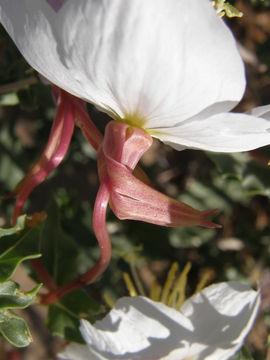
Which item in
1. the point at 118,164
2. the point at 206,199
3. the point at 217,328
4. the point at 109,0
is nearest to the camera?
the point at 109,0

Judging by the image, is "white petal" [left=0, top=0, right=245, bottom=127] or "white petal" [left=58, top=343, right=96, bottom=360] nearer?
"white petal" [left=0, top=0, right=245, bottom=127]

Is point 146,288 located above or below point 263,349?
above

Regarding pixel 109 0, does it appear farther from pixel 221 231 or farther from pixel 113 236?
pixel 221 231

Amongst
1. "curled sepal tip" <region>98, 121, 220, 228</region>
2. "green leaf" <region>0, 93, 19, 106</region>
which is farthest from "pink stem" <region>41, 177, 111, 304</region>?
"green leaf" <region>0, 93, 19, 106</region>

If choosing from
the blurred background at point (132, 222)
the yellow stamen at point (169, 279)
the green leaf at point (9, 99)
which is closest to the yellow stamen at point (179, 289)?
the yellow stamen at point (169, 279)

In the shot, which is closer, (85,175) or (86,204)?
(86,204)

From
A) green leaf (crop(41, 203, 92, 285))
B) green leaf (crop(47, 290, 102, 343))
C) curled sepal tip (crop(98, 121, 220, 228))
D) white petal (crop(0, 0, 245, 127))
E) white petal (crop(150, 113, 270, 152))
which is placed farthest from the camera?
green leaf (crop(41, 203, 92, 285))

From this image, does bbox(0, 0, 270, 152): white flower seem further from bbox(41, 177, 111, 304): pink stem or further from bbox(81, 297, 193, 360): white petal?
bbox(81, 297, 193, 360): white petal

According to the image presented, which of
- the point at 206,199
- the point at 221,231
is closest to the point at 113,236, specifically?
the point at 206,199
